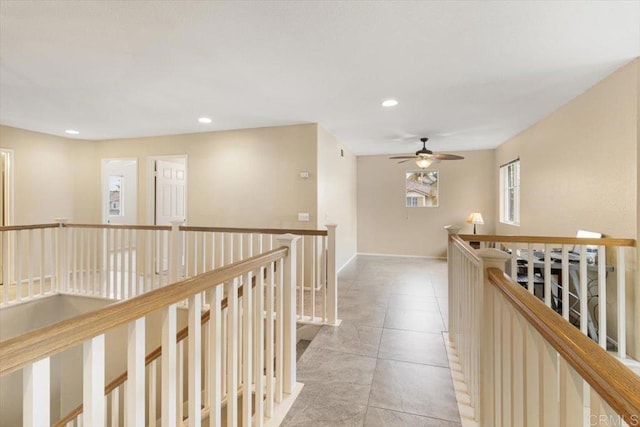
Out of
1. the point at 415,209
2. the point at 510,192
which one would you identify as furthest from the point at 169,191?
the point at 510,192

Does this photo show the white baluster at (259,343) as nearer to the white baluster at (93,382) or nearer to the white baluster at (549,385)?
the white baluster at (93,382)

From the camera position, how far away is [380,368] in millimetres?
2236

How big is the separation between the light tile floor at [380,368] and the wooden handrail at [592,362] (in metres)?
1.27

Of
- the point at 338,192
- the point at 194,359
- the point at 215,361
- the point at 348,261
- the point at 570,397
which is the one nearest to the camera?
the point at 570,397

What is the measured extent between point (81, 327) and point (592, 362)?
1095 millimetres

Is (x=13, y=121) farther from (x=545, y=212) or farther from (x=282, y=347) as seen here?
(x=545, y=212)

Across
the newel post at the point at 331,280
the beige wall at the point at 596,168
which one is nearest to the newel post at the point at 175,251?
the newel post at the point at 331,280

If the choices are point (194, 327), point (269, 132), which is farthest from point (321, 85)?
point (194, 327)

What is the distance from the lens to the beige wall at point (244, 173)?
4309 millimetres

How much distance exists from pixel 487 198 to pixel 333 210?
368 centimetres

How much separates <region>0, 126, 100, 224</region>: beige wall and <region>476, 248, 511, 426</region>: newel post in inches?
243

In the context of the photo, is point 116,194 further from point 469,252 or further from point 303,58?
point 469,252

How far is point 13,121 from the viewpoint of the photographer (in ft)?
13.7

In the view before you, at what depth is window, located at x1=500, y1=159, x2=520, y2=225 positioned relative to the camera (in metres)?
5.34
